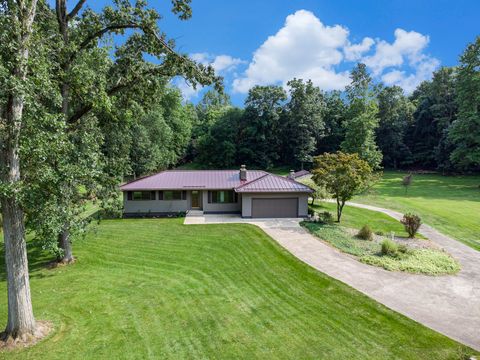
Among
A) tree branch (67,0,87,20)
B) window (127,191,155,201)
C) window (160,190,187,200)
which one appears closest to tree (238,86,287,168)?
window (160,190,187,200)

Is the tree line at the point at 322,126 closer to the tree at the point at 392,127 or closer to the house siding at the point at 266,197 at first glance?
the tree at the point at 392,127

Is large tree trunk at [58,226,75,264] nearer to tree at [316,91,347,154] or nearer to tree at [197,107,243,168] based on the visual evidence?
tree at [197,107,243,168]

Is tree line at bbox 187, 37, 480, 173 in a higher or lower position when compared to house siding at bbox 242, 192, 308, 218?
higher

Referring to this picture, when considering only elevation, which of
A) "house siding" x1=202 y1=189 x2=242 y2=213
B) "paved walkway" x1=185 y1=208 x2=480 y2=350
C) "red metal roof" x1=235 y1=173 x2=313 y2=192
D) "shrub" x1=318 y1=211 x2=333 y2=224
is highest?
"red metal roof" x1=235 y1=173 x2=313 y2=192

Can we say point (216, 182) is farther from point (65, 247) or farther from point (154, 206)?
point (65, 247)

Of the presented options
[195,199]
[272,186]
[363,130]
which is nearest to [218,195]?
[195,199]

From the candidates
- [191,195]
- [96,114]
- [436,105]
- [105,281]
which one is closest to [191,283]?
[105,281]

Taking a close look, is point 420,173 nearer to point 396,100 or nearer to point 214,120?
point 396,100

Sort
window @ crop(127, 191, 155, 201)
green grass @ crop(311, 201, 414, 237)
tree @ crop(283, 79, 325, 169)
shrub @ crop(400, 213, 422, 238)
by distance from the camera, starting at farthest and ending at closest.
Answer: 1. tree @ crop(283, 79, 325, 169)
2. window @ crop(127, 191, 155, 201)
3. green grass @ crop(311, 201, 414, 237)
4. shrub @ crop(400, 213, 422, 238)
